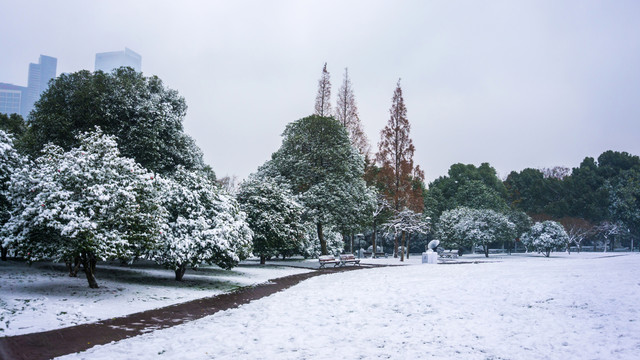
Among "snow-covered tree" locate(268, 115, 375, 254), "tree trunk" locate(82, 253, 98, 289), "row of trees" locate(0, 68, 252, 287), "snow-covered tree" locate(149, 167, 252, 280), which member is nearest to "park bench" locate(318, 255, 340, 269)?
"snow-covered tree" locate(268, 115, 375, 254)

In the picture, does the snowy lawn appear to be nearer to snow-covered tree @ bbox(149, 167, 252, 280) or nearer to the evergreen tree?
snow-covered tree @ bbox(149, 167, 252, 280)

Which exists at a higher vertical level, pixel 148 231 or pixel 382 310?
pixel 148 231

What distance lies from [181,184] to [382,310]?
34.8 feet

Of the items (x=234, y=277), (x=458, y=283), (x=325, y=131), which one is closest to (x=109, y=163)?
(x=234, y=277)

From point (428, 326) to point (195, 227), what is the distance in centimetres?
1048

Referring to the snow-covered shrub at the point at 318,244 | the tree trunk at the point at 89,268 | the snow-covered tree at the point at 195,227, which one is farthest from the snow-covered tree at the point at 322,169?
the tree trunk at the point at 89,268

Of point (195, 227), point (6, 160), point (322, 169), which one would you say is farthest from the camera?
point (322, 169)

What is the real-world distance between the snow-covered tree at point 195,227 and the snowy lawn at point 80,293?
3.78 feet

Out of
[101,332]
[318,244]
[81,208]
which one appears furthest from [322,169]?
[101,332]

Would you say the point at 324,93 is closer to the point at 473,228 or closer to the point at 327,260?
the point at 327,260

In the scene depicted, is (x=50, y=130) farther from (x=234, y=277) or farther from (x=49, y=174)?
(x=234, y=277)

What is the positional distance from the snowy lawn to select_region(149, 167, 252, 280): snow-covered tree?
3.78ft

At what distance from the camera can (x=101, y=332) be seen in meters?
8.30

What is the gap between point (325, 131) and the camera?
33.4 metres
